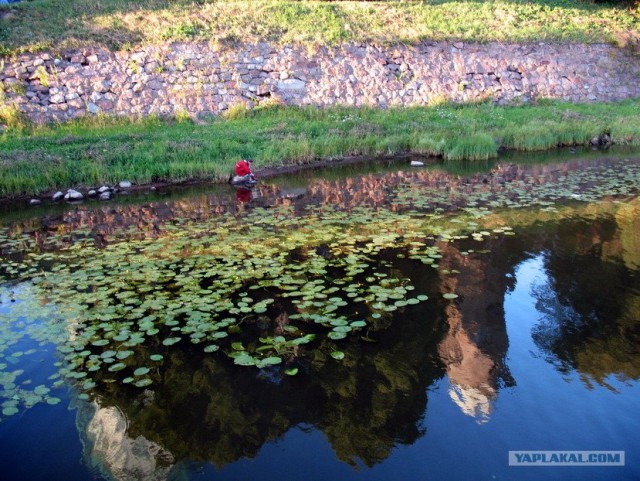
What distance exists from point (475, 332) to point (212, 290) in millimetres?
3246

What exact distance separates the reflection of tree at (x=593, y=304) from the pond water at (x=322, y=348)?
3 centimetres

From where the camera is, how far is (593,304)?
21.7 ft

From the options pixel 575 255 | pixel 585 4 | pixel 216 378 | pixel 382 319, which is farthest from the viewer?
pixel 585 4

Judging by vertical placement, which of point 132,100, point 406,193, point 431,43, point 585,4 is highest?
point 585,4

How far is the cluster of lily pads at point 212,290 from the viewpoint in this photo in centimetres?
560

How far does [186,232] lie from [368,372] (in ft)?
18.3

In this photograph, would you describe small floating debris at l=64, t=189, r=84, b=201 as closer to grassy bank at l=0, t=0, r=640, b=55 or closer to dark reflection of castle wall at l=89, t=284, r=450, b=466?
dark reflection of castle wall at l=89, t=284, r=450, b=466

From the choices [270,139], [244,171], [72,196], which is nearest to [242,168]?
[244,171]

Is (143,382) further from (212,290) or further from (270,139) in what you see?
(270,139)

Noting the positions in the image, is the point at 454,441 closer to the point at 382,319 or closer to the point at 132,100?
the point at 382,319

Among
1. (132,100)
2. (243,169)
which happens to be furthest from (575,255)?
(132,100)

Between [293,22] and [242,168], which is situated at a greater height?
[293,22]

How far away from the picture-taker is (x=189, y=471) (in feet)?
13.7

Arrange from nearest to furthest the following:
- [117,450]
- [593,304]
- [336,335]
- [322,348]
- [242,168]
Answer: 1. [117,450]
2. [322,348]
3. [336,335]
4. [593,304]
5. [242,168]
